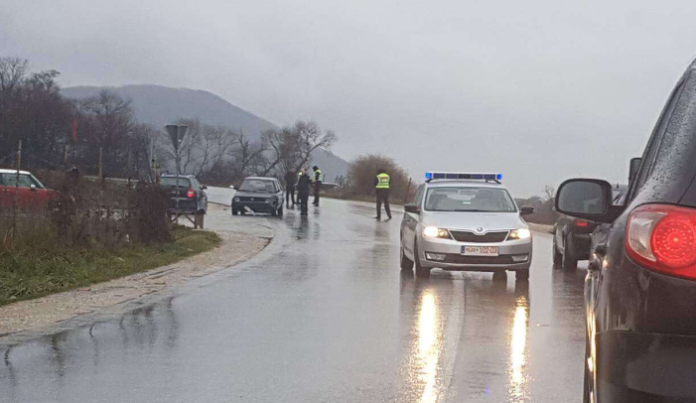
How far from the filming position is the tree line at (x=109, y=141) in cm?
2143

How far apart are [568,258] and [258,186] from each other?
66.8 ft

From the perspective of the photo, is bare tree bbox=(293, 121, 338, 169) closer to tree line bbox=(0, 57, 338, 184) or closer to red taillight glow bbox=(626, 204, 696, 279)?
tree line bbox=(0, 57, 338, 184)

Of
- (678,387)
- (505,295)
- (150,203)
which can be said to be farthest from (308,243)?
(678,387)

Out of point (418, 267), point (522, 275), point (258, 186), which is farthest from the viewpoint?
point (258, 186)

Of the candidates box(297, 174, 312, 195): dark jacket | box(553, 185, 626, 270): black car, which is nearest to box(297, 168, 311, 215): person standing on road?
box(297, 174, 312, 195): dark jacket

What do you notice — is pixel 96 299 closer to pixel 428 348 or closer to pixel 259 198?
pixel 428 348

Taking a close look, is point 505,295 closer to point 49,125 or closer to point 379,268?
point 379,268

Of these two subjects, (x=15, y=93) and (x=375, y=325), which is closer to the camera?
(x=375, y=325)

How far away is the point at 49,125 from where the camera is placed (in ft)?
166

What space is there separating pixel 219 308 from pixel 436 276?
526cm

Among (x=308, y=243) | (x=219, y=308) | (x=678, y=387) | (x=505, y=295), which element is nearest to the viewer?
(x=678, y=387)

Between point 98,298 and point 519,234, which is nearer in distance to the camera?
point 98,298

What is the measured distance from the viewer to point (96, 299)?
38.1 ft

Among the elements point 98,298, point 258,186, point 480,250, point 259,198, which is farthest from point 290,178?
point 98,298
